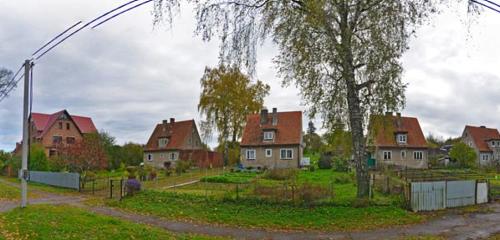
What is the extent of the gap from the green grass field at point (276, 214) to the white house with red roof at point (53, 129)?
42.9 metres

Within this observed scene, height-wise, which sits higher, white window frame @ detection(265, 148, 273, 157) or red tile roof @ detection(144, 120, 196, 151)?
red tile roof @ detection(144, 120, 196, 151)

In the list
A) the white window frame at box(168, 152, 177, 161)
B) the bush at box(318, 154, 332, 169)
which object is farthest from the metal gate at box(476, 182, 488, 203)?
the white window frame at box(168, 152, 177, 161)

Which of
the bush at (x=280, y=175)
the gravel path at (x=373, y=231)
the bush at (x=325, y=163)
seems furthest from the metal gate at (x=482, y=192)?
the bush at (x=325, y=163)

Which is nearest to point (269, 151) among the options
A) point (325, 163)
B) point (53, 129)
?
point (325, 163)

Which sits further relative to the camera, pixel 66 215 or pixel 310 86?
pixel 310 86

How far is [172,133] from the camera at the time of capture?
6138cm

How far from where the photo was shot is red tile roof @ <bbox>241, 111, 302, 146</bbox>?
48719 millimetres

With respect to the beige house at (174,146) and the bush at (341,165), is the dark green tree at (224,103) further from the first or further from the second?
the bush at (341,165)

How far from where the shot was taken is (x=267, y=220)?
18.2 meters

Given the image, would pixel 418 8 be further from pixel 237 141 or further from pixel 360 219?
pixel 237 141

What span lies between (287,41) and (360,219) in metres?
8.10

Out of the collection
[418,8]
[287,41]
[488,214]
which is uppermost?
[418,8]

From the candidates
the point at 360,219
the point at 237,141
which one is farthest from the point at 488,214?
the point at 237,141

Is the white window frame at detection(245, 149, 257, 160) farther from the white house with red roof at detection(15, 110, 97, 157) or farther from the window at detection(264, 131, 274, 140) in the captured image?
the white house with red roof at detection(15, 110, 97, 157)
